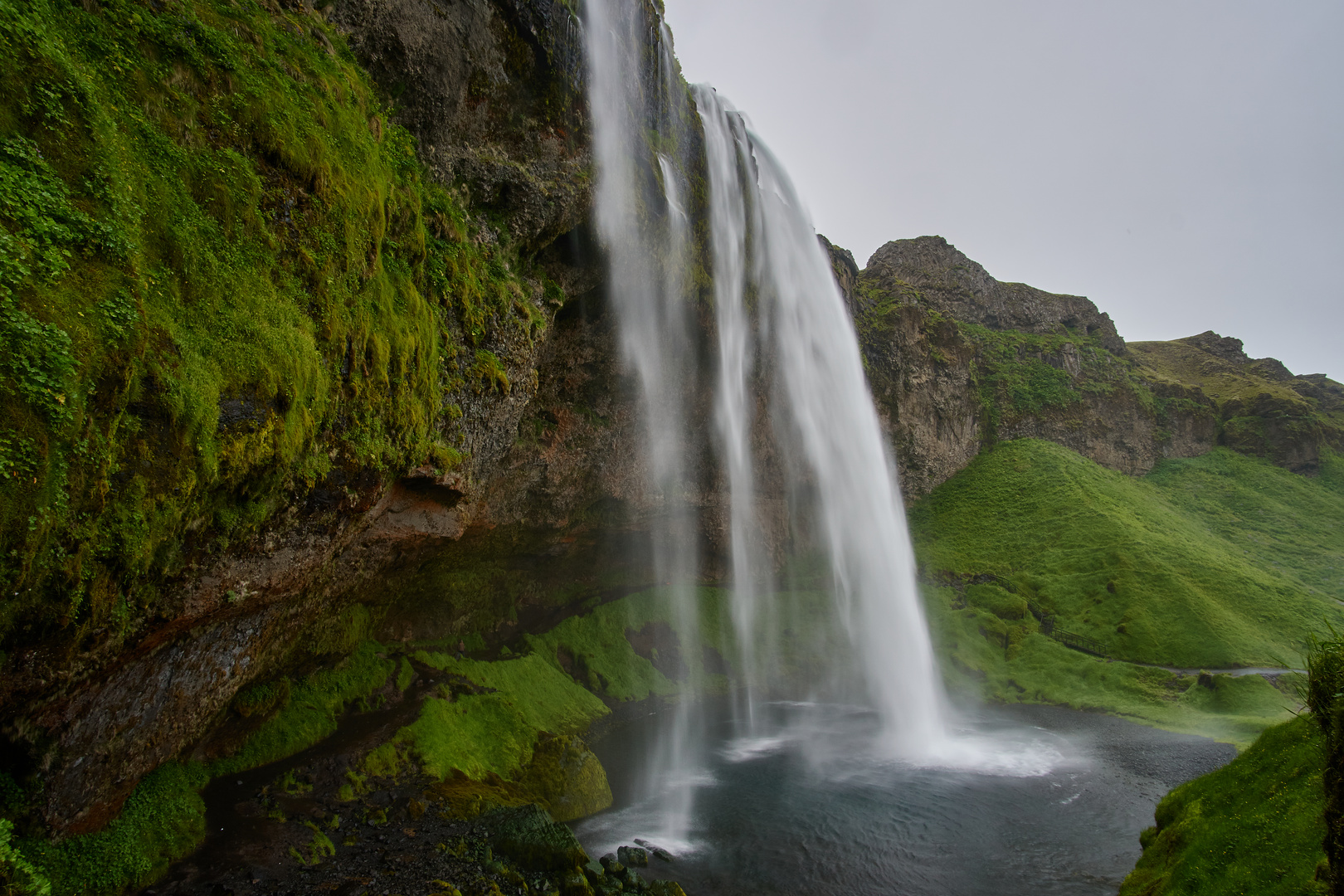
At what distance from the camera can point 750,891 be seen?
1391cm

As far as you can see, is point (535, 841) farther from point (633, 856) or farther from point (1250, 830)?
point (1250, 830)

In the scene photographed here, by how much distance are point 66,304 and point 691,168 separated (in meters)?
25.9

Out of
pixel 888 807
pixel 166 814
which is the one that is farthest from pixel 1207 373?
pixel 166 814

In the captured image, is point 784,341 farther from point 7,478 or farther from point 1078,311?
point 1078,311

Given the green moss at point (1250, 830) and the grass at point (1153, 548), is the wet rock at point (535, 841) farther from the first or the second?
the grass at point (1153, 548)

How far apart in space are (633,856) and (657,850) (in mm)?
823

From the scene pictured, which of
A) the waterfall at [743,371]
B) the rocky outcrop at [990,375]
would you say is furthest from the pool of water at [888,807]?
the rocky outcrop at [990,375]

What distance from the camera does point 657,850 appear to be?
15.4m

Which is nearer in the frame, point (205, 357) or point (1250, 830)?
point (1250, 830)

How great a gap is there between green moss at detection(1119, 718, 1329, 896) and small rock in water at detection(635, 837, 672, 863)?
9.42 m

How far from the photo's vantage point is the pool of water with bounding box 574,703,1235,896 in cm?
1488

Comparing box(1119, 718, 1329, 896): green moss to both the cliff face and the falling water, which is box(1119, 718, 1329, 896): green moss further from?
the cliff face

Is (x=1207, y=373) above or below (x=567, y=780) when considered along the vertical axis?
above

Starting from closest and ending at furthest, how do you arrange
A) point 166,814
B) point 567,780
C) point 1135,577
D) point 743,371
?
point 166,814
point 567,780
point 743,371
point 1135,577
